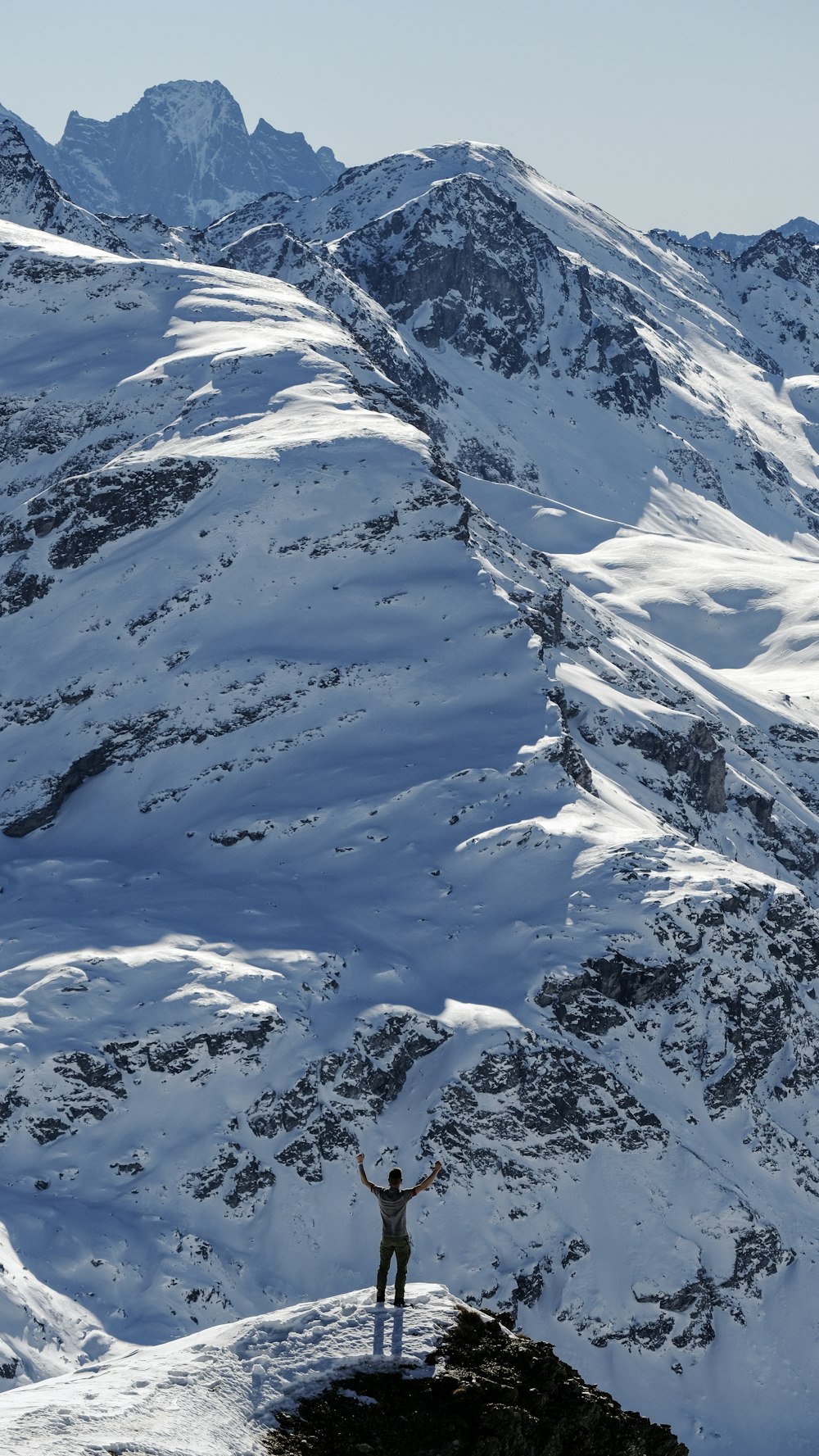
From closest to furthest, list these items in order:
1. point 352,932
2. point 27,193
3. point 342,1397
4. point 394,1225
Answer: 1. point 342,1397
2. point 394,1225
3. point 352,932
4. point 27,193

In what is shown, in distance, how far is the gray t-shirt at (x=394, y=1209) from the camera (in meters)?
21.7

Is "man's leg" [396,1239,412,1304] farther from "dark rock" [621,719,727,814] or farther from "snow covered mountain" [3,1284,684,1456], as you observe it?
"dark rock" [621,719,727,814]

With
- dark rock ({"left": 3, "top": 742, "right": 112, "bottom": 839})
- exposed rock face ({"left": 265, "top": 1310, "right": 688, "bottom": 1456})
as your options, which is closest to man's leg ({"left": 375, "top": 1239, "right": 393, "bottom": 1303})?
exposed rock face ({"left": 265, "top": 1310, "right": 688, "bottom": 1456})

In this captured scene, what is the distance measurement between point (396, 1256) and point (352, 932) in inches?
1556

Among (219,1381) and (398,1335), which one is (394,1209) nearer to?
(398,1335)

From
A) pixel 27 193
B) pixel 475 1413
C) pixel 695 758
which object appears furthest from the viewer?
pixel 27 193

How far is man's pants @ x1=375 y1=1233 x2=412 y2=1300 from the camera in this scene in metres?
21.4

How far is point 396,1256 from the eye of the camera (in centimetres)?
2150

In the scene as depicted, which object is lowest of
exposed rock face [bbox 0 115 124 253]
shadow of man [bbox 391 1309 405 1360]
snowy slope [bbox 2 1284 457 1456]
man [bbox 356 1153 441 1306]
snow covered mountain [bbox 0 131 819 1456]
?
snow covered mountain [bbox 0 131 819 1456]

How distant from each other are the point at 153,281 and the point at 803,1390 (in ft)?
265

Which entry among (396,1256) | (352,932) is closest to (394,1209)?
(396,1256)

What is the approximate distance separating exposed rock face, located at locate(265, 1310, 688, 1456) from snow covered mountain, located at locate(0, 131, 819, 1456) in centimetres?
2892

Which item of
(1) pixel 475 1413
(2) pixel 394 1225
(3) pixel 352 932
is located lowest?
(3) pixel 352 932

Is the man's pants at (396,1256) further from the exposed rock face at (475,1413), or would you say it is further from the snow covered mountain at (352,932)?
the snow covered mountain at (352,932)
